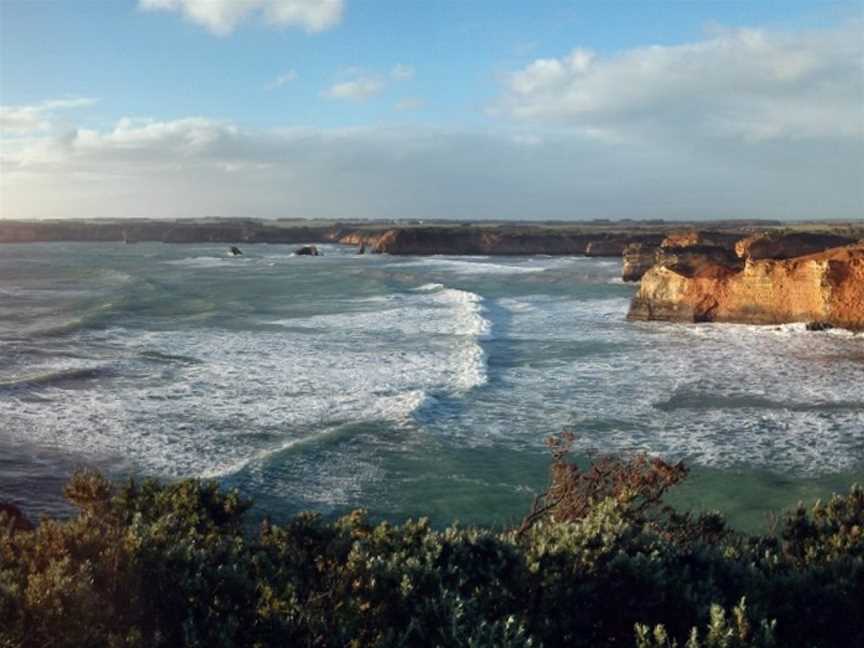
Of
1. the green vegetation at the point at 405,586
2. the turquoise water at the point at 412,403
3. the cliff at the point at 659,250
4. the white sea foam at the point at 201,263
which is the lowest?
the turquoise water at the point at 412,403

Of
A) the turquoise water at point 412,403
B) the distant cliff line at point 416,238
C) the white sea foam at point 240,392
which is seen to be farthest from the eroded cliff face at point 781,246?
the white sea foam at point 240,392

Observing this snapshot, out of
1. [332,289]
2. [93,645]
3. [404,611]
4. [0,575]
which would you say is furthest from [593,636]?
[332,289]

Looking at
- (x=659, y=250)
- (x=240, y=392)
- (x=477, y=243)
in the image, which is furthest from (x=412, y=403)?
(x=477, y=243)

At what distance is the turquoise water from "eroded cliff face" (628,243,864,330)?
1.00 m

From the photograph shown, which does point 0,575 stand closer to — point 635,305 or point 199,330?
point 199,330

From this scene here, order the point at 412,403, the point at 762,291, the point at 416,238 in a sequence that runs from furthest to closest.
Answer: the point at 416,238 < the point at 762,291 < the point at 412,403

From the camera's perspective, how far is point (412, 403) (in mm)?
16938

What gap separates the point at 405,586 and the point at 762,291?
27.8 meters

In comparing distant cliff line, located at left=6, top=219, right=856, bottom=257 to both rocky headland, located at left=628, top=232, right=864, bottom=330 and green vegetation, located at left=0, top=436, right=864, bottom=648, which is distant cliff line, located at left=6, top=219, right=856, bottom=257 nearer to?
rocky headland, located at left=628, top=232, right=864, bottom=330

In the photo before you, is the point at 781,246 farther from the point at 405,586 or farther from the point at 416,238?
the point at 416,238

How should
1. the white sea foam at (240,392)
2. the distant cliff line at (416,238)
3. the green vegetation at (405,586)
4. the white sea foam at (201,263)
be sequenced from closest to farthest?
the green vegetation at (405,586), the white sea foam at (240,392), the white sea foam at (201,263), the distant cliff line at (416,238)

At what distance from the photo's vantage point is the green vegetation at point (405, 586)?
4242 millimetres

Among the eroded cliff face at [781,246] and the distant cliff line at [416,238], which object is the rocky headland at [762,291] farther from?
the distant cliff line at [416,238]

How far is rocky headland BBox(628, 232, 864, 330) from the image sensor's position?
27734mm
